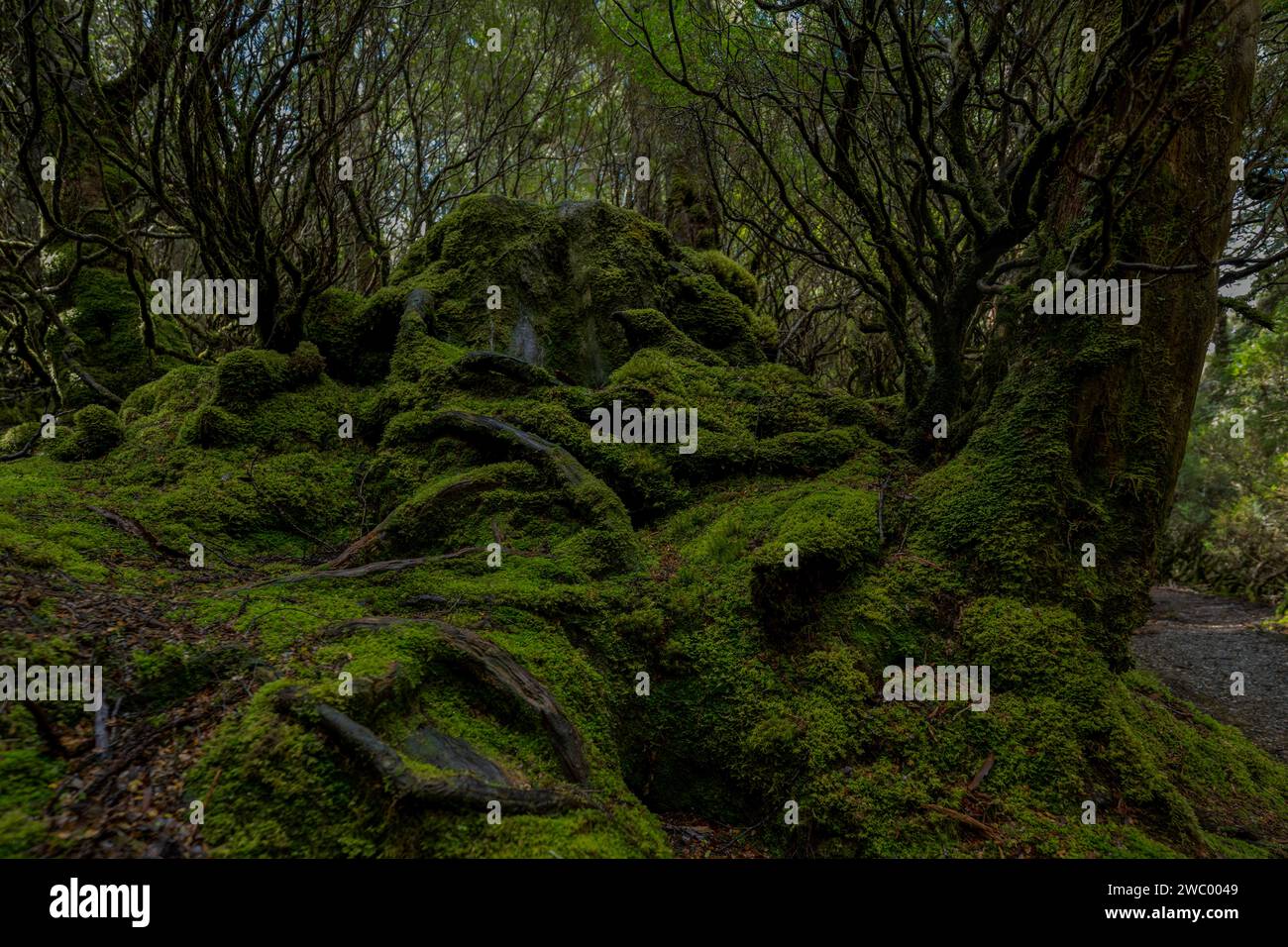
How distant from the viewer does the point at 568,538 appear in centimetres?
466

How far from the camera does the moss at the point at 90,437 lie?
6027 mm

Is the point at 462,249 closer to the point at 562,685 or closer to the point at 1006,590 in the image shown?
the point at 562,685

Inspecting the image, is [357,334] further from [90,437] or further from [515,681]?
[515,681]

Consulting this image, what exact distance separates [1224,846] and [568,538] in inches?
169

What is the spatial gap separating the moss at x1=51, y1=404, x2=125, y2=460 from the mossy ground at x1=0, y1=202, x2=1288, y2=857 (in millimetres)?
200

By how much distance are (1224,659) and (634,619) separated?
10.6m

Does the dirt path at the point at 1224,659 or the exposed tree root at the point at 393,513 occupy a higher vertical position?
the exposed tree root at the point at 393,513

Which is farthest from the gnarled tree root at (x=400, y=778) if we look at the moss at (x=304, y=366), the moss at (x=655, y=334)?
the moss at (x=655, y=334)

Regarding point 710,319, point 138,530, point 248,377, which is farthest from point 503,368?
point 138,530

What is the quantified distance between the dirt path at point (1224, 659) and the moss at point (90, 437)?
36.6 ft

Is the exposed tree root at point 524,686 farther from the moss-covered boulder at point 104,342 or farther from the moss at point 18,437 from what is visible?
the moss-covered boulder at point 104,342

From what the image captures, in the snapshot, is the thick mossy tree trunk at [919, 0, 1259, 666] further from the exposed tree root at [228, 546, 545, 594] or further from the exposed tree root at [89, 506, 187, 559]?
the exposed tree root at [89, 506, 187, 559]

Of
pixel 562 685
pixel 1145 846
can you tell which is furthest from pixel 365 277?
pixel 1145 846

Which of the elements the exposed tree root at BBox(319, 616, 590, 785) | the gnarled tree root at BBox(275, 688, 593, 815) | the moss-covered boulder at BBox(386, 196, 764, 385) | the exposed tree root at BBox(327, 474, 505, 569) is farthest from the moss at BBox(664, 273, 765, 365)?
the gnarled tree root at BBox(275, 688, 593, 815)
